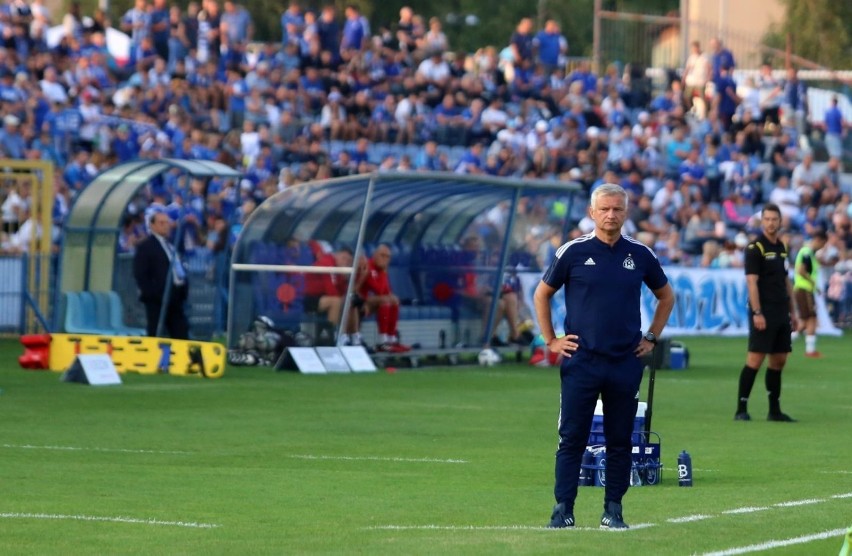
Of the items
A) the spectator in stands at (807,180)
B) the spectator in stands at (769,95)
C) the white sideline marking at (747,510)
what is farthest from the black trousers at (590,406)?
the spectator in stands at (769,95)

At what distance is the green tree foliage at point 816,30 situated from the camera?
240ft

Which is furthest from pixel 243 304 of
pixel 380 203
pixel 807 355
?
pixel 807 355

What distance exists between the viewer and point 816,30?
73.6 metres

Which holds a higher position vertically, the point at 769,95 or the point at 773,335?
the point at 769,95

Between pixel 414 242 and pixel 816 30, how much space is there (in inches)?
1998

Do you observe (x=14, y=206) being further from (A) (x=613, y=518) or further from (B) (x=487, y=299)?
(A) (x=613, y=518)

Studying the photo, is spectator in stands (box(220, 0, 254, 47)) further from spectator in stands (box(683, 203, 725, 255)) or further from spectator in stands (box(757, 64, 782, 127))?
spectator in stands (box(757, 64, 782, 127))

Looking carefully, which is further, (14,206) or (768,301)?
(14,206)

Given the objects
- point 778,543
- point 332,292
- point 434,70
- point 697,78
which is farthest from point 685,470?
point 697,78

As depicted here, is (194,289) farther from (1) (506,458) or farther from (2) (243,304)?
(1) (506,458)

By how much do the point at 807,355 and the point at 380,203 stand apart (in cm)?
884

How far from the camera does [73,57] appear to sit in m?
34.1

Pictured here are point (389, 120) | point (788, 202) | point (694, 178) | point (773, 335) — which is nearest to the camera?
point (773, 335)

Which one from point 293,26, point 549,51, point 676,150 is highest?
point 549,51
